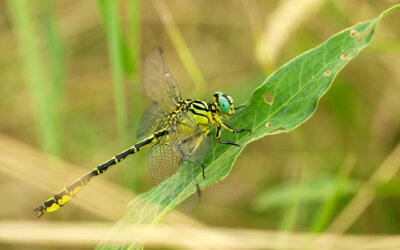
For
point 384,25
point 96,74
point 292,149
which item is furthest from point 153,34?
point 384,25

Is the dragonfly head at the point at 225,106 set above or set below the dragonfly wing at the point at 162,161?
above

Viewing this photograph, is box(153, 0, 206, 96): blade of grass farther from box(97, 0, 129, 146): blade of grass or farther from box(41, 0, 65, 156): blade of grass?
box(41, 0, 65, 156): blade of grass

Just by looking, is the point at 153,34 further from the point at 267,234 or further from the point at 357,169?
the point at 267,234

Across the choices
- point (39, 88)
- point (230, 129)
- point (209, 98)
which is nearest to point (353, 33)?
point (230, 129)

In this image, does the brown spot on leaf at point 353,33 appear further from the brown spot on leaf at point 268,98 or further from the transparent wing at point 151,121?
the transparent wing at point 151,121

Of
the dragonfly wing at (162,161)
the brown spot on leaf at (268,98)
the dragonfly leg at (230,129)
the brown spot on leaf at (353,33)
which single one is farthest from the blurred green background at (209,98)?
the brown spot on leaf at (353,33)

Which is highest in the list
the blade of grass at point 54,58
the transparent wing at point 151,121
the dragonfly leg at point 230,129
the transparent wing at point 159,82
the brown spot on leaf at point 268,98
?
the blade of grass at point 54,58
